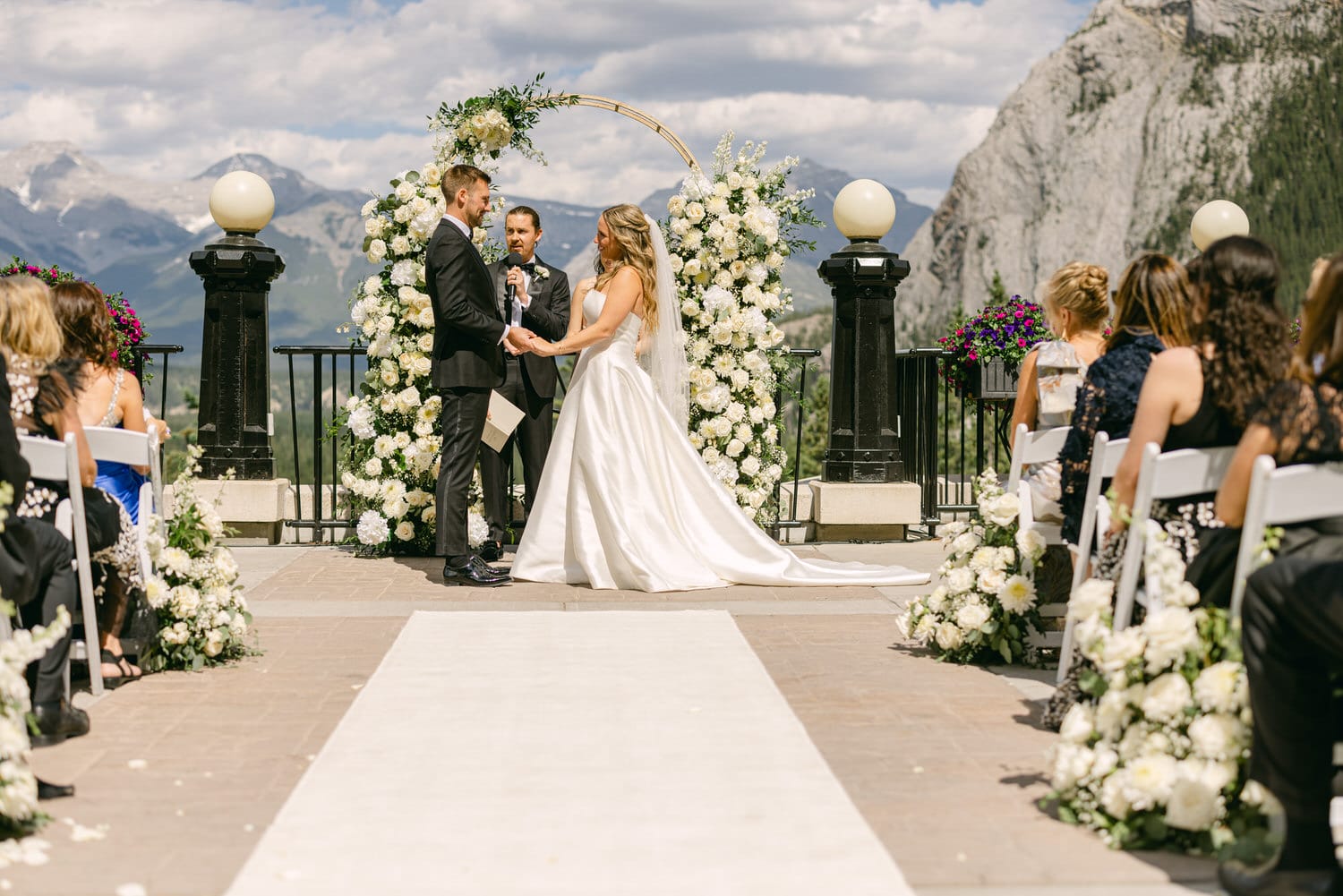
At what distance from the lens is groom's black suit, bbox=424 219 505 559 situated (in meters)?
8.22

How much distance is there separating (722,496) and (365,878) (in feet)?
17.1

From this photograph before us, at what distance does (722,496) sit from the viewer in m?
8.54

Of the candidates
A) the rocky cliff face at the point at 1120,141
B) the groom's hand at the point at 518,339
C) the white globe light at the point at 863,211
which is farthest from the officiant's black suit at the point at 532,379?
the rocky cliff face at the point at 1120,141

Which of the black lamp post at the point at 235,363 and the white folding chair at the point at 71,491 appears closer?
the white folding chair at the point at 71,491

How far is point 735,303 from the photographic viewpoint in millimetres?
10070

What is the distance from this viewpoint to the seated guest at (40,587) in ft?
13.8

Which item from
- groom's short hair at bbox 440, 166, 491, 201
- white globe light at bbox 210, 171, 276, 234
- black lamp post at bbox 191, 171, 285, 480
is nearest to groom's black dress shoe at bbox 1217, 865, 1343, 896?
groom's short hair at bbox 440, 166, 491, 201

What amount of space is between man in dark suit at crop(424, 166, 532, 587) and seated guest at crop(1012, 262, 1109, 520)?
10.9 ft

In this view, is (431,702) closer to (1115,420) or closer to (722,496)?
(1115,420)

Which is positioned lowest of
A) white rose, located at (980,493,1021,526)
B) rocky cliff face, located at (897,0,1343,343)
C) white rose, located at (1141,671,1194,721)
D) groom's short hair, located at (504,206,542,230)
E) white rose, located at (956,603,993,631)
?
white rose, located at (956,603,993,631)

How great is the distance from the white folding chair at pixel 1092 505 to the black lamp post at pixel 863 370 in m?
5.11

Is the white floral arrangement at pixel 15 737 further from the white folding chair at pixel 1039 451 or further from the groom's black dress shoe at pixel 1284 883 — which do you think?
the white folding chair at pixel 1039 451

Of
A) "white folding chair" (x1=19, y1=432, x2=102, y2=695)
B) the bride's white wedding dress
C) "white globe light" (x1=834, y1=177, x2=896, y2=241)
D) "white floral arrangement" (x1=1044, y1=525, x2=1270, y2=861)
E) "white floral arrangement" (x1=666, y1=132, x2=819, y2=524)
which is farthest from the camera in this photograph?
"white globe light" (x1=834, y1=177, x2=896, y2=241)

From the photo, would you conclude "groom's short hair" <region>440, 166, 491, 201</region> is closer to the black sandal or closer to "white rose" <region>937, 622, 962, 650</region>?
the black sandal
